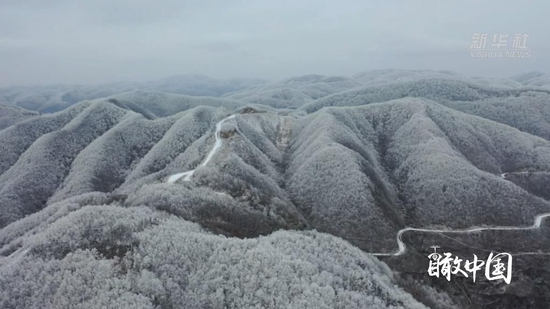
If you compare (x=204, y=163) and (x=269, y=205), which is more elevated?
(x=204, y=163)

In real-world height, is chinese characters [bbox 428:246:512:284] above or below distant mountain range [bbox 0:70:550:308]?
below

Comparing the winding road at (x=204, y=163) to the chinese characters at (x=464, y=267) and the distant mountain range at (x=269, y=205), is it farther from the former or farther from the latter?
the chinese characters at (x=464, y=267)

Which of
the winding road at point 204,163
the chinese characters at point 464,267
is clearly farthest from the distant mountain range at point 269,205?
the chinese characters at point 464,267

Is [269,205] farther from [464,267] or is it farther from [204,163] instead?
[464,267]

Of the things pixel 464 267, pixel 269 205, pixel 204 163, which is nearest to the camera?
pixel 464 267

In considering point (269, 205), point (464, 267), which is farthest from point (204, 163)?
point (464, 267)

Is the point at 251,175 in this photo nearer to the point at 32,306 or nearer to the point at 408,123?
the point at 32,306

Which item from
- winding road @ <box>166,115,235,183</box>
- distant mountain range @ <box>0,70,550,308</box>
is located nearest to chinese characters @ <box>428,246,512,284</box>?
distant mountain range @ <box>0,70,550,308</box>

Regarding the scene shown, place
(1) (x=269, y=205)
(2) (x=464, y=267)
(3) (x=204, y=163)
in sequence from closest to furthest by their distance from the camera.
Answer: (2) (x=464, y=267) < (1) (x=269, y=205) < (3) (x=204, y=163)

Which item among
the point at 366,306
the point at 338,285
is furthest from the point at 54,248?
the point at 366,306

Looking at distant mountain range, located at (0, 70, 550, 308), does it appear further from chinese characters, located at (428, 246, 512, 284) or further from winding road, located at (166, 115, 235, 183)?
chinese characters, located at (428, 246, 512, 284)

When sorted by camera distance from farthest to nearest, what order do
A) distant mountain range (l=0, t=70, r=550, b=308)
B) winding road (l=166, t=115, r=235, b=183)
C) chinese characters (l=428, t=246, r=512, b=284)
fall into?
1. winding road (l=166, t=115, r=235, b=183)
2. chinese characters (l=428, t=246, r=512, b=284)
3. distant mountain range (l=0, t=70, r=550, b=308)

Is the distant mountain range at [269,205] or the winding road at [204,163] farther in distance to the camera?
the winding road at [204,163]
